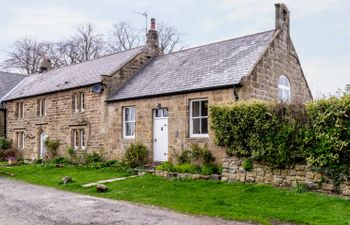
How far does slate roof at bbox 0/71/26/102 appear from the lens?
37.8 meters

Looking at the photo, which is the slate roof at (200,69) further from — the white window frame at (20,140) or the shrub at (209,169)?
the white window frame at (20,140)

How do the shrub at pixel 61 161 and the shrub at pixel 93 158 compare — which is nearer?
the shrub at pixel 93 158

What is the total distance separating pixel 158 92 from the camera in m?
20.6

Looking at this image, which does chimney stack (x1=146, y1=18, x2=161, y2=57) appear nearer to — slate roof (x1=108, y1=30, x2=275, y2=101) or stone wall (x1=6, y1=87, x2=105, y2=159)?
slate roof (x1=108, y1=30, x2=275, y2=101)

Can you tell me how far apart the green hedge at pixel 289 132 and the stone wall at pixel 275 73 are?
8.24 feet

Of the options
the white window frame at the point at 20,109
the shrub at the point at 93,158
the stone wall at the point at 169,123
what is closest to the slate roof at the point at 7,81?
the white window frame at the point at 20,109

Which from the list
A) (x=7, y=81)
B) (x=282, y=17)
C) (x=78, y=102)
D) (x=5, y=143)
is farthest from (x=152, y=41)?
(x=7, y=81)

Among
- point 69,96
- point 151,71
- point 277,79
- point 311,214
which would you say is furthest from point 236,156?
point 69,96

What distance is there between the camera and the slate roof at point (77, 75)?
1020 inches

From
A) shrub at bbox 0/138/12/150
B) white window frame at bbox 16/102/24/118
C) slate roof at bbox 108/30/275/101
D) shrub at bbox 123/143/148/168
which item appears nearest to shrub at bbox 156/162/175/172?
shrub at bbox 123/143/148/168

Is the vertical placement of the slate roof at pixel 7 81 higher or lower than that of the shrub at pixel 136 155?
higher

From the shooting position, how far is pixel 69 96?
2678cm

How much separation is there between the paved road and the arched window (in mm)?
11455

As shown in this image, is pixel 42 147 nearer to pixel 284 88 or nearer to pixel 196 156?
pixel 196 156
